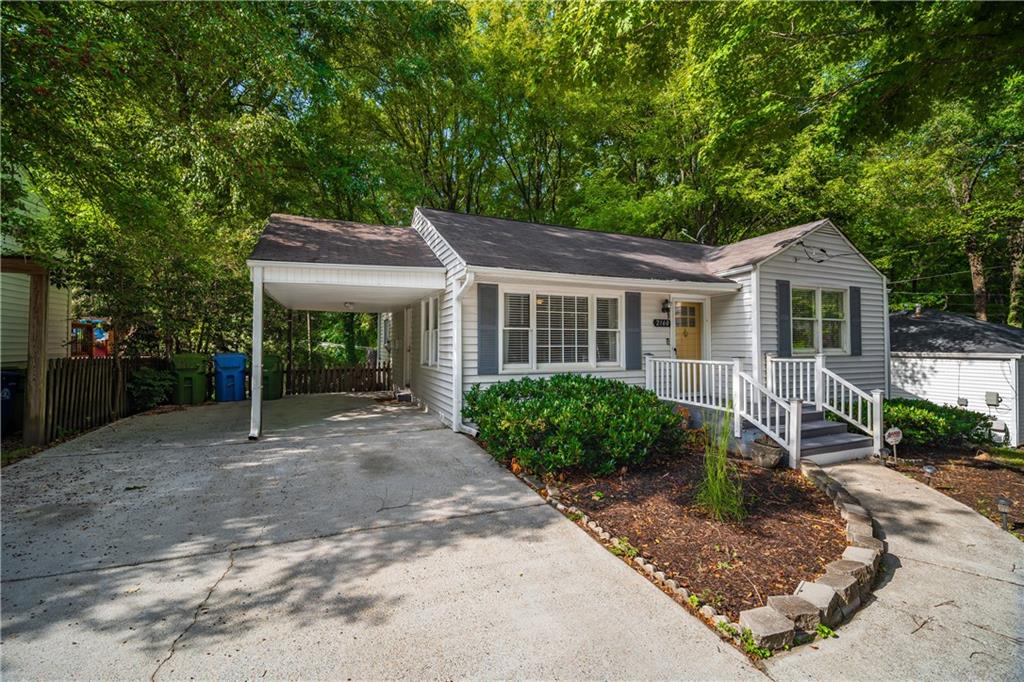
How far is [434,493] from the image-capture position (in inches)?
184

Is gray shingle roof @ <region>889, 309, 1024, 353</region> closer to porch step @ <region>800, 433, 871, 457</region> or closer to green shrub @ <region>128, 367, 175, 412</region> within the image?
porch step @ <region>800, 433, 871, 457</region>

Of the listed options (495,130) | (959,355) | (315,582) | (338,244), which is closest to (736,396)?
(315,582)

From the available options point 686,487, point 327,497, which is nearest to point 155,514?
point 327,497

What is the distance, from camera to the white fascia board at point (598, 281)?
276 inches

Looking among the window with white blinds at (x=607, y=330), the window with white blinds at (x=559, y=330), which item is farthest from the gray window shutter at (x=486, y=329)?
the window with white blinds at (x=607, y=330)

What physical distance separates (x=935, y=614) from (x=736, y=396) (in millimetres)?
3866

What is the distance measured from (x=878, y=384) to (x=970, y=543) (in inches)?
271

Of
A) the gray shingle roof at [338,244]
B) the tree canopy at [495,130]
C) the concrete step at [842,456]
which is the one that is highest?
the tree canopy at [495,130]

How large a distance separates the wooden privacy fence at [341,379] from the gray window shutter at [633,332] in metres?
8.64

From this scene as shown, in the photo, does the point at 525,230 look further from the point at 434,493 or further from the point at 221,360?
the point at 221,360

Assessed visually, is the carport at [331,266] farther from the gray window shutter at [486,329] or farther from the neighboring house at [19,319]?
the neighboring house at [19,319]

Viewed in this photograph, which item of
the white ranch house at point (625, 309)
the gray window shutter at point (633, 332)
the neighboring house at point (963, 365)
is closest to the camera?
the white ranch house at point (625, 309)

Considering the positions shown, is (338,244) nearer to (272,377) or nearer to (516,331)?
(516,331)

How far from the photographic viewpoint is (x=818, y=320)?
897 centimetres
